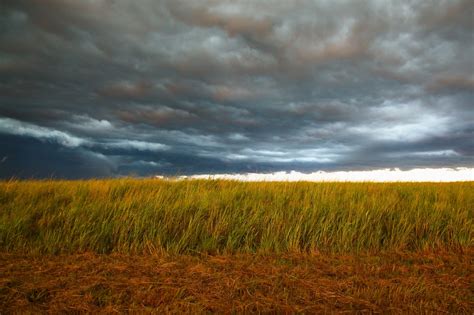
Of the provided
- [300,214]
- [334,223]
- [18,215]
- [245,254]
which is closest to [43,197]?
[18,215]

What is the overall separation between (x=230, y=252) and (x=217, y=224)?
31.0 inches

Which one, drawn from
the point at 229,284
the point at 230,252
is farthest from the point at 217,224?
the point at 229,284

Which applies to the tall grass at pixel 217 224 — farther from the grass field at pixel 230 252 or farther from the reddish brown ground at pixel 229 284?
the reddish brown ground at pixel 229 284

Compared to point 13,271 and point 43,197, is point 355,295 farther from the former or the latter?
point 43,197

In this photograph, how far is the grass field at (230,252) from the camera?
389 centimetres

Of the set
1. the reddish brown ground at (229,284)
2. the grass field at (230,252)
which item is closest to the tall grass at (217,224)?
the grass field at (230,252)

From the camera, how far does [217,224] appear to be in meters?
6.75

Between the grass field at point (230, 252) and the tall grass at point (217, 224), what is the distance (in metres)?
0.03

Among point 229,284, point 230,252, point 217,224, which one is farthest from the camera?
point 217,224

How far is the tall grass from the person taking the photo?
632cm

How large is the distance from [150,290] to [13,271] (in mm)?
2013

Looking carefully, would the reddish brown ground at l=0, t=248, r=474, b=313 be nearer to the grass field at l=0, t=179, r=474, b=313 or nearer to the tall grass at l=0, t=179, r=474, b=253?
the grass field at l=0, t=179, r=474, b=313

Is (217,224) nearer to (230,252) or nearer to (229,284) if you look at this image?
(230,252)

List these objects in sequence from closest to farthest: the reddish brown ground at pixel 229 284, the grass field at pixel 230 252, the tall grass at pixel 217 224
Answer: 1. the reddish brown ground at pixel 229 284
2. the grass field at pixel 230 252
3. the tall grass at pixel 217 224
